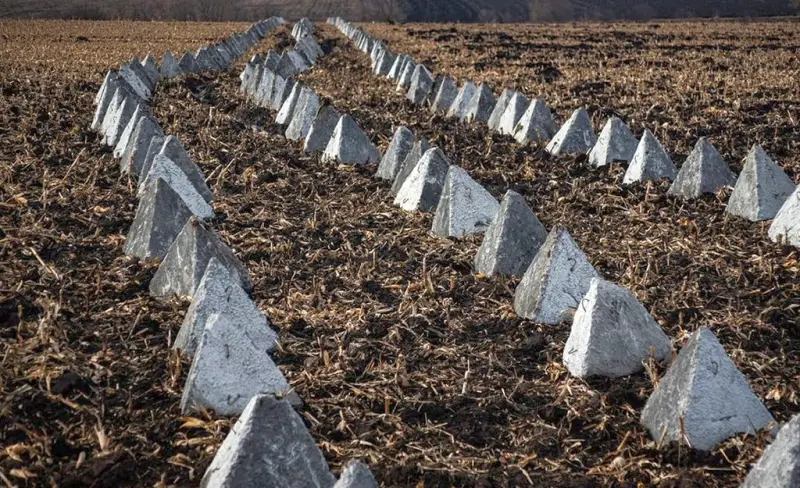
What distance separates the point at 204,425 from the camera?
11.0ft

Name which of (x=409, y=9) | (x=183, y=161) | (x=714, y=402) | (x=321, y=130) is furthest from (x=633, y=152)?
(x=409, y=9)

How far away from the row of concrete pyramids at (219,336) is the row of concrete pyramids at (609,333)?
1.38m

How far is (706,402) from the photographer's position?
128 inches

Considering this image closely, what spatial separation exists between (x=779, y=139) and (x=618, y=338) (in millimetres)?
6269

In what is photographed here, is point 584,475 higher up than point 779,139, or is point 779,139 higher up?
point 779,139

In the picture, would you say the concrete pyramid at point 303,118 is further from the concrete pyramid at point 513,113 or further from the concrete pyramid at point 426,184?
the concrete pyramid at point 426,184

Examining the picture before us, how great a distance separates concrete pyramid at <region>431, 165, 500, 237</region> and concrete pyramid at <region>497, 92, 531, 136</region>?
374 cm

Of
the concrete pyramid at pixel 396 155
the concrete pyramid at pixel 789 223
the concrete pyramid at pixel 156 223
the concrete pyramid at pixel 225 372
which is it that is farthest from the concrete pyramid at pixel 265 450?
the concrete pyramid at pixel 396 155

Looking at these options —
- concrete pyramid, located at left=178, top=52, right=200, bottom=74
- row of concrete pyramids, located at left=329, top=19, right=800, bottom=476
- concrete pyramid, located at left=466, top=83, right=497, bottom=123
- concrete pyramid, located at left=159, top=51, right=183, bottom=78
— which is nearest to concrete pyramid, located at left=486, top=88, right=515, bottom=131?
concrete pyramid, located at left=466, top=83, right=497, bottom=123

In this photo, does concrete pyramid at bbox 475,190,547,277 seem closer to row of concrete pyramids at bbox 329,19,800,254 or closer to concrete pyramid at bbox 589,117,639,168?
row of concrete pyramids at bbox 329,19,800,254

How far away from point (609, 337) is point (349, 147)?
472 cm

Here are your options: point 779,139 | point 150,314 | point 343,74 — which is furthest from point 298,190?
point 343,74

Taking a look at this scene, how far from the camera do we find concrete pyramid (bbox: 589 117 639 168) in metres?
7.86

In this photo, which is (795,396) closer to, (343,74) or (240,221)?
(240,221)
